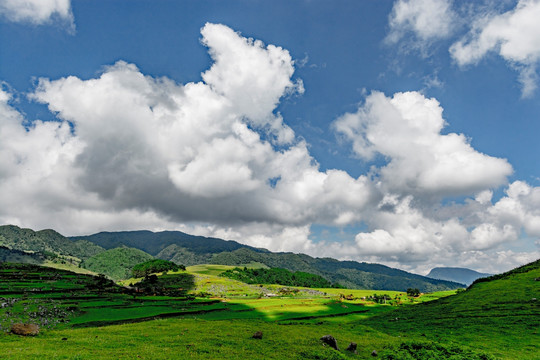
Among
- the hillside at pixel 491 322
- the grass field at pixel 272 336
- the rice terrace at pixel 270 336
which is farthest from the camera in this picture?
the hillside at pixel 491 322

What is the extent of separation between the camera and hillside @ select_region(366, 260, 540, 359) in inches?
1994

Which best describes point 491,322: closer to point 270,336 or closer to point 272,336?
point 272,336

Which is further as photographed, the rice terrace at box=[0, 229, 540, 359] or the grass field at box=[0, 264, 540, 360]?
the rice terrace at box=[0, 229, 540, 359]

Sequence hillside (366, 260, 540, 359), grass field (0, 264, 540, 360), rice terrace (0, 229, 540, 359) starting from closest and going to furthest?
grass field (0, 264, 540, 360) → rice terrace (0, 229, 540, 359) → hillside (366, 260, 540, 359)

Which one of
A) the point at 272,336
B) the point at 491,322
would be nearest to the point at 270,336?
the point at 272,336

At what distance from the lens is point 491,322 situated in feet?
218

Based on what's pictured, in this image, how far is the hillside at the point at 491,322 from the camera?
50.6 metres

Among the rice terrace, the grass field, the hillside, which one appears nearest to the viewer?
the grass field

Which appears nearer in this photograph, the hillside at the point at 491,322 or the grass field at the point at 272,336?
the grass field at the point at 272,336

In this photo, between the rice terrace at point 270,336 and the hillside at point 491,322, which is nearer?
the rice terrace at point 270,336

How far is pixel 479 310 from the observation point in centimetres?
7925

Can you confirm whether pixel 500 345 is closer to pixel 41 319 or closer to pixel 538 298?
pixel 538 298

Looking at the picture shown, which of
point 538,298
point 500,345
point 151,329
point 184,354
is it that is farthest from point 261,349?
point 538,298

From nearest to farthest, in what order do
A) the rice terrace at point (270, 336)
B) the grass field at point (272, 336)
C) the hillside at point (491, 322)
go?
the grass field at point (272, 336)
the rice terrace at point (270, 336)
the hillside at point (491, 322)
